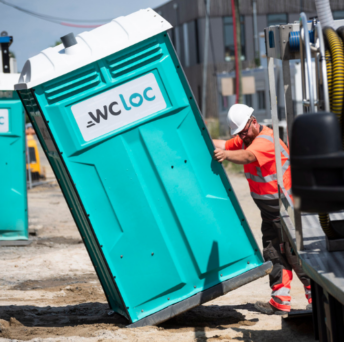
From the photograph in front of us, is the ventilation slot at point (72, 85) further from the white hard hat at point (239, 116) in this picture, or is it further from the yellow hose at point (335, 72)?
the yellow hose at point (335, 72)

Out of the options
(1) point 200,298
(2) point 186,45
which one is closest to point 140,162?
(1) point 200,298

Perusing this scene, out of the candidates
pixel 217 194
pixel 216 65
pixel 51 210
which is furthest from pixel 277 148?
pixel 216 65

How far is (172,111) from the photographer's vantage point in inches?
150

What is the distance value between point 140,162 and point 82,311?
1848mm

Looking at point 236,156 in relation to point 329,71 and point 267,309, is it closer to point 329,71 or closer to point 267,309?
point 267,309

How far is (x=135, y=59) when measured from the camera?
12.2ft

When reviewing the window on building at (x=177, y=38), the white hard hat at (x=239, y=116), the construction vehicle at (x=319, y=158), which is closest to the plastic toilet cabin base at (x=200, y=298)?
the construction vehicle at (x=319, y=158)

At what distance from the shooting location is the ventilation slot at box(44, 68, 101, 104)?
3.63 metres

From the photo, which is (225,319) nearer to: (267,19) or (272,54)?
(272,54)

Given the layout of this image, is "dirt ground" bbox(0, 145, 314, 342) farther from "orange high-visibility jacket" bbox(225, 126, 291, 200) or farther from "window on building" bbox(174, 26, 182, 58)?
"window on building" bbox(174, 26, 182, 58)

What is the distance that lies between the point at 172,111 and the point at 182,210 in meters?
0.73

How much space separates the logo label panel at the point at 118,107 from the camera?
370cm

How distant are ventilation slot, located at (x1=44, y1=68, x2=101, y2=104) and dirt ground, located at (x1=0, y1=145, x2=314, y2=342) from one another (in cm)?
177

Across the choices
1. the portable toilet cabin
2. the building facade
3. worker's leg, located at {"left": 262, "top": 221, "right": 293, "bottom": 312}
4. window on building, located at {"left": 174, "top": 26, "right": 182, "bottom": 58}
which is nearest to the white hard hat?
worker's leg, located at {"left": 262, "top": 221, "right": 293, "bottom": 312}
